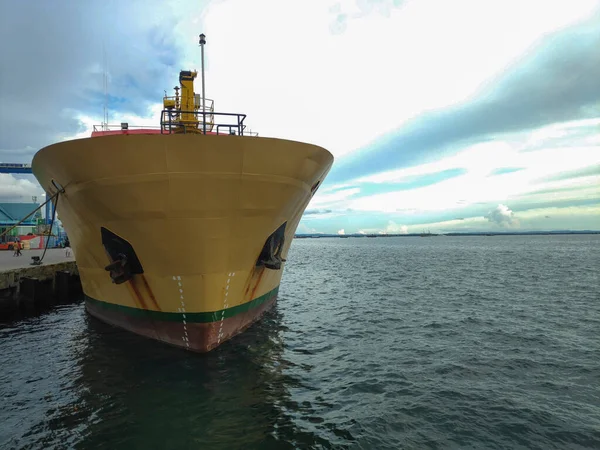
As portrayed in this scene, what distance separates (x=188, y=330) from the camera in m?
7.92

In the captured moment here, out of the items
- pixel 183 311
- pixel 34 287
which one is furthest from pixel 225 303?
pixel 34 287

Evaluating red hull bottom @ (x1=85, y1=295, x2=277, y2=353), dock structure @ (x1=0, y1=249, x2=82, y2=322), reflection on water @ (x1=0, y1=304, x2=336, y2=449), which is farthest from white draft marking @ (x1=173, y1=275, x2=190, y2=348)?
dock structure @ (x1=0, y1=249, x2=82, y2=322)

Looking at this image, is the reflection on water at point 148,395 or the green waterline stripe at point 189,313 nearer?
the reflection on water at point 148,395

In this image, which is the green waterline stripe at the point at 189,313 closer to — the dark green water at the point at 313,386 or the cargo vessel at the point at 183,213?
the cargo vessel at the point at 183,213

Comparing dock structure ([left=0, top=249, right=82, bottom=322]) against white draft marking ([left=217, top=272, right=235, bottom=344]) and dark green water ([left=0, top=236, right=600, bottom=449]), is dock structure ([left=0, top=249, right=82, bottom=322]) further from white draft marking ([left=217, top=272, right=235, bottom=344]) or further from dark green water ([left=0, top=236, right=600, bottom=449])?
white draft marking ([left=217, top=272, right=235, bottom=344])

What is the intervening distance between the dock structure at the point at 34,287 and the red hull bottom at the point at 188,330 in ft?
24.2

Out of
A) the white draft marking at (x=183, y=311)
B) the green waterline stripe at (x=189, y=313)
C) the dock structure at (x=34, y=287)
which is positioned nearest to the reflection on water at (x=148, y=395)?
the white draft marking at (x=183, y=311)

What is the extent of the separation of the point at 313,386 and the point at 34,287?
45.2ft

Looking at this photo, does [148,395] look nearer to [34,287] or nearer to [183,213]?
[183,213]

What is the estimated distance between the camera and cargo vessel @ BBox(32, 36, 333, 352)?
22.0 ft

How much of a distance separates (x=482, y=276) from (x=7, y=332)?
27955 mm

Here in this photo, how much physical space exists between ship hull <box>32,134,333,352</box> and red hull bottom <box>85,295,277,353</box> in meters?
0.03

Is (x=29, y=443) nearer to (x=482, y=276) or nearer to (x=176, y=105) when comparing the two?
(x=176, y=105)

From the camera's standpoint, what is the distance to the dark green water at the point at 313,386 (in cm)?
532
